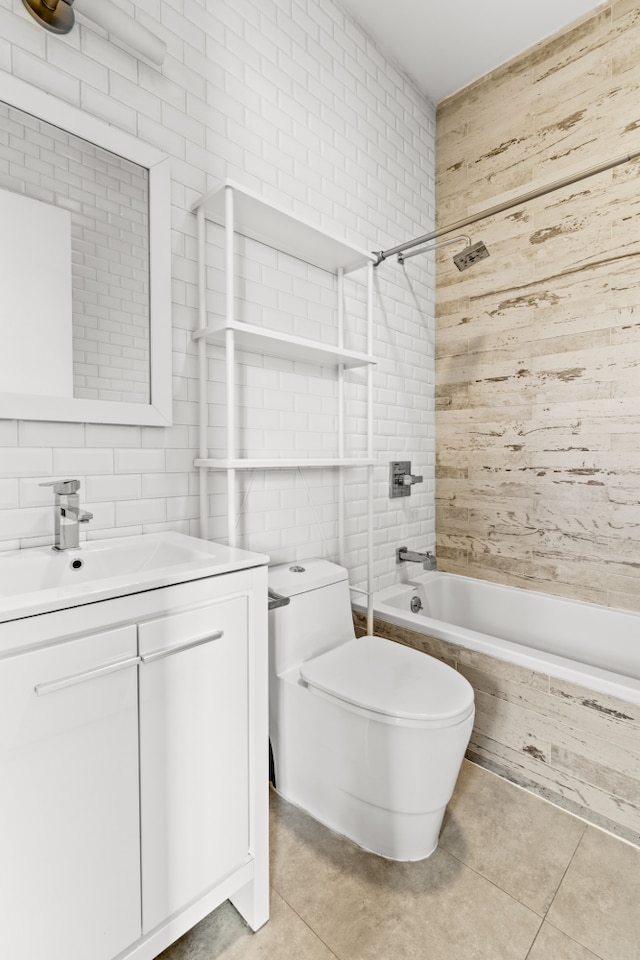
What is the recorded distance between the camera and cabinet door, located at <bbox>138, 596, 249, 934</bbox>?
0.93m

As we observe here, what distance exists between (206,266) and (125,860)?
5.02ft

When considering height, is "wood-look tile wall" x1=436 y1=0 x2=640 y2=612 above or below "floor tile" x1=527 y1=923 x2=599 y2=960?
above

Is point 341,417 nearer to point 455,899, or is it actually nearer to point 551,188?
point 551,188

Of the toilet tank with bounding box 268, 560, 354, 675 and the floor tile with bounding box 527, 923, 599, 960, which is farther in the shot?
the toilet tank with bounding box 268, 560, 354, 675

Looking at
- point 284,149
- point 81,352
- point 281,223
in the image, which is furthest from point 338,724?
point 284,149

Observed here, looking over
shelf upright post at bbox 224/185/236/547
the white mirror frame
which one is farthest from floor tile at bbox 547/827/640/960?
the white mirror frame

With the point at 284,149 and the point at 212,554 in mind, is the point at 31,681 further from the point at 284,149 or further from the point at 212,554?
the point at 284,149

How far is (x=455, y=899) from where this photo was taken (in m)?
1.22

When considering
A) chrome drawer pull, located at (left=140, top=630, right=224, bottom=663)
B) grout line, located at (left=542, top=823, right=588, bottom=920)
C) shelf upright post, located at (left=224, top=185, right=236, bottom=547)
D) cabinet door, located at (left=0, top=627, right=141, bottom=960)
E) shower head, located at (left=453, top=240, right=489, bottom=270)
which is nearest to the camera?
cabinet door, located at (left=0, top=627, right=141, bottom=960)

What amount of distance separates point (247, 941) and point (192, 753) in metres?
0.54

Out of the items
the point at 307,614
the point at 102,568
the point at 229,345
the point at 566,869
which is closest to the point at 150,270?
the point at 229,345

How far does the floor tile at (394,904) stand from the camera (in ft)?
3.62

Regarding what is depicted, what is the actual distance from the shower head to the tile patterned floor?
6.41 ft

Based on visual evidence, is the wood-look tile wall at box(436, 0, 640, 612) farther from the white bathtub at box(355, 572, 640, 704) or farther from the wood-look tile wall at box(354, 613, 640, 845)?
the wood-look tile wall at box(354, 613, 640, 845)
